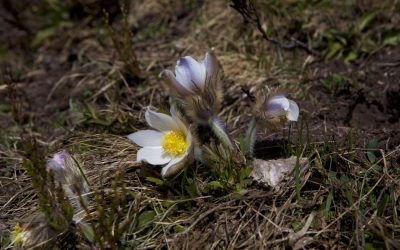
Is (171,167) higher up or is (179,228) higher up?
(171,167)

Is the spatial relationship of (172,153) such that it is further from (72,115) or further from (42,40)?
(42,40)

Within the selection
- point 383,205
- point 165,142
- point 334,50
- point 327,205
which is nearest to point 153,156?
point 165,142

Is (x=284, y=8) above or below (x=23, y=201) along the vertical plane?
above

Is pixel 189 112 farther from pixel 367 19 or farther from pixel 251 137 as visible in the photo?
pixel 367 19

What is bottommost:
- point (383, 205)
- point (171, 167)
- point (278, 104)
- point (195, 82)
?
point (383, 205)

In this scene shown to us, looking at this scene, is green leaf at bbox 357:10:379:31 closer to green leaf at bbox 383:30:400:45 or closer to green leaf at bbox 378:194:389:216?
green leaf at bbox 383:30:400:45

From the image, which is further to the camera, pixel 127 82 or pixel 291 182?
pixel 127 82

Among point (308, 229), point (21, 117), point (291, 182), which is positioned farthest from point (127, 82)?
point (308, 229)
